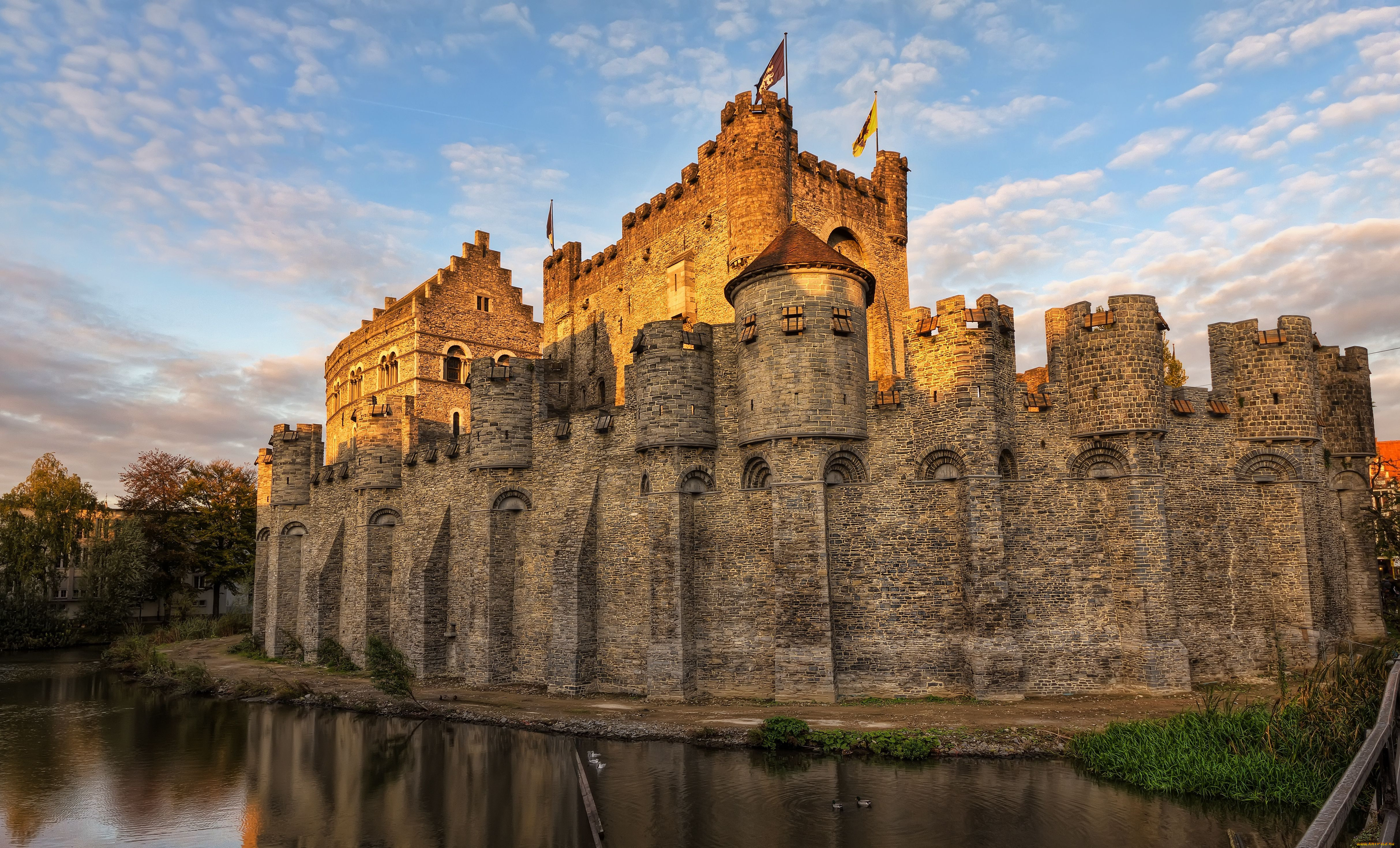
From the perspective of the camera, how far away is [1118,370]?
20.7 metres

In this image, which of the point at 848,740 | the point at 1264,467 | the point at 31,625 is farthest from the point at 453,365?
the point at 1264,467

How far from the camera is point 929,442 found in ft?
69.2

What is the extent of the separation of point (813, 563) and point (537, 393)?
12.0 m

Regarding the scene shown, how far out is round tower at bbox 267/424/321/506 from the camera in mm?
39656

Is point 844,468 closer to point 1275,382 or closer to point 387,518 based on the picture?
point 1275,382

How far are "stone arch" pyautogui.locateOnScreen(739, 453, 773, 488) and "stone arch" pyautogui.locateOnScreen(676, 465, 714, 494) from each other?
0.97 meters

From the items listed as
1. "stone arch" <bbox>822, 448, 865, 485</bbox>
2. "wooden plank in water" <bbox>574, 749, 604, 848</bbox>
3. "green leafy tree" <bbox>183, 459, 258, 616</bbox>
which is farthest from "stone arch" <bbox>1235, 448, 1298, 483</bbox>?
"green leafy tree" <bbox>183, 459, 258, 616</bbox>

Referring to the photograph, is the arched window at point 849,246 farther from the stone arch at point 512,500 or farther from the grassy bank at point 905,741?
the grassy bank at point 905,741

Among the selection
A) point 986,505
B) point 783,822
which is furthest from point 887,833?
point 986,505

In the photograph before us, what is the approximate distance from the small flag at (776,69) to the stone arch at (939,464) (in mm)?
13753

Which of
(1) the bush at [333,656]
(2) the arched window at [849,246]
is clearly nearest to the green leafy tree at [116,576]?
(1) the bush at [333,656]

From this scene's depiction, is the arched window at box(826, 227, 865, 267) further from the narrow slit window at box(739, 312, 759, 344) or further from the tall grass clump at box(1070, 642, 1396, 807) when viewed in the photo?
the tall grass clump at box(1070, 642, 1396, 807)

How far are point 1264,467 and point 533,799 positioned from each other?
66.4 feet

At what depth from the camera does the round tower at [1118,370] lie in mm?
20516
